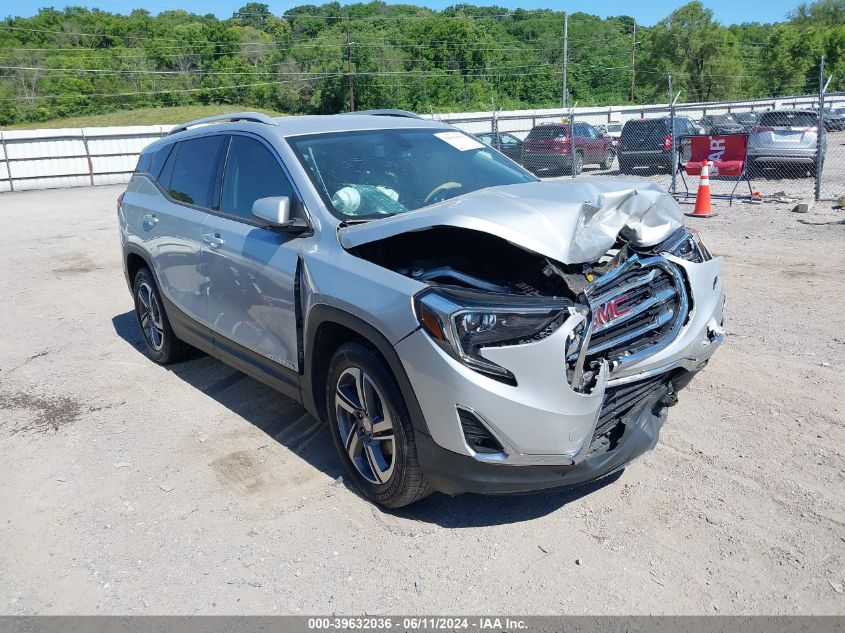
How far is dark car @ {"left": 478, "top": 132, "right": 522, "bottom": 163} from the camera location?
2022 centimetres

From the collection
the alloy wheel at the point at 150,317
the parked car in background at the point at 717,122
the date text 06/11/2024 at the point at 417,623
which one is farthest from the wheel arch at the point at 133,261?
the parked car in background at the point at 717,122

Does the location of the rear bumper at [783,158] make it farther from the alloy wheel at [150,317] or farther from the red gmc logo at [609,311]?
the red gmc logo at [609,311]

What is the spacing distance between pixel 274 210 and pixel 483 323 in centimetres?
143

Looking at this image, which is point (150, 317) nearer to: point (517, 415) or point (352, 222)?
point (352, 222)

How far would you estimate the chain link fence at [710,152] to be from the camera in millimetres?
13242

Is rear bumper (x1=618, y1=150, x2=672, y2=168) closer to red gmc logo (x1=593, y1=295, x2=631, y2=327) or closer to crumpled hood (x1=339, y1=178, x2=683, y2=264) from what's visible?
crumpled hood (x1=339, y1=178, x2=683, y2=264)

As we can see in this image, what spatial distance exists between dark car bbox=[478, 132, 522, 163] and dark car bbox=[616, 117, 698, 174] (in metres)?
2.91

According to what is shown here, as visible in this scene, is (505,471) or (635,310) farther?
(635,310)

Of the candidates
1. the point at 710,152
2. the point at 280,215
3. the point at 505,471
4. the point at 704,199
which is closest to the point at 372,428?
the point at 505,471

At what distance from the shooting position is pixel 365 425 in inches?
136

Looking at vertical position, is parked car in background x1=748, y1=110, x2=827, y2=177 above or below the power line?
below

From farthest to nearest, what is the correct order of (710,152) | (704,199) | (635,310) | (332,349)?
1. (710,152)
2. (704,199)
3. (332,349)
4. (635,310)

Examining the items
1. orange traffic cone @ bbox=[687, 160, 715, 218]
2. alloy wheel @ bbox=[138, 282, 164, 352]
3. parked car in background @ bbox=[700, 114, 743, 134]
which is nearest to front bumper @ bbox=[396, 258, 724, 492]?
alloy wheel @ bbox=[138, 282, 164, 352]

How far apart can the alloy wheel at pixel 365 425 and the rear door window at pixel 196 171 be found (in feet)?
6.45
